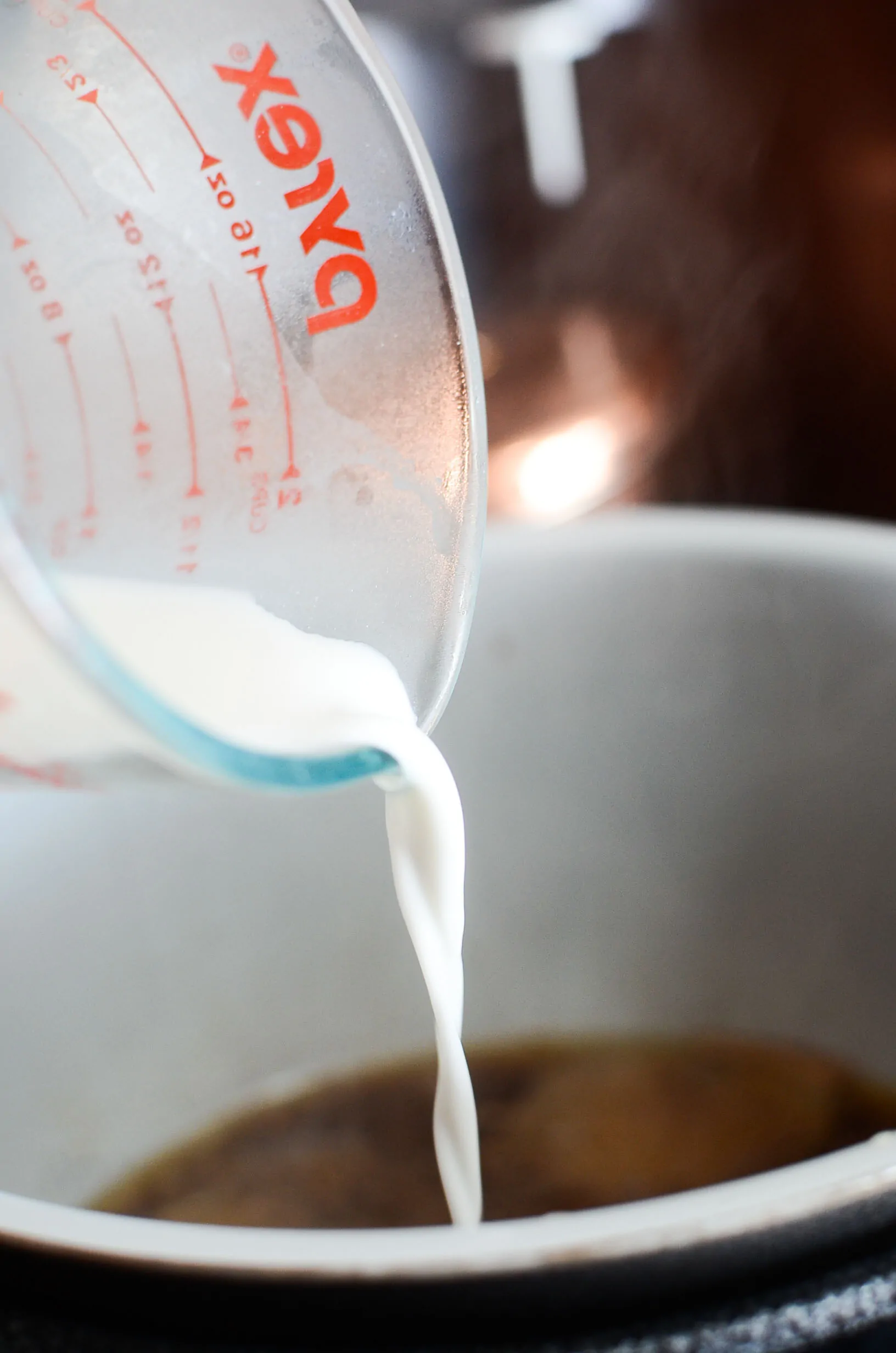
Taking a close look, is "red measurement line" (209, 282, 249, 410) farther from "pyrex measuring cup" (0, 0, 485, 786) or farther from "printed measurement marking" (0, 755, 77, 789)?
"printed measurement marking" (0, 755, 77, 789)

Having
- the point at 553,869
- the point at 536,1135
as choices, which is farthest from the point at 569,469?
the point at 536,1135

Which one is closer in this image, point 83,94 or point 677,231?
point 83,94

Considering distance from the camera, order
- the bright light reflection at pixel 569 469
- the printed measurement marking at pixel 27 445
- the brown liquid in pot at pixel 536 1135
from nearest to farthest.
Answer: the printed measurement marking at pixel 27 445
the brown liquid in pot at pixel 536 1135
the bright light reflection at pixel 569 469

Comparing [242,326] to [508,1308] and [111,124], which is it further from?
[508,1308]

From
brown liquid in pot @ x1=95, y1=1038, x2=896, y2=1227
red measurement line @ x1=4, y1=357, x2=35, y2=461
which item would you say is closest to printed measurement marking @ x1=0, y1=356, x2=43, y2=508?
red measurement line @ x1=4, y1=357, x2=35, y2=461

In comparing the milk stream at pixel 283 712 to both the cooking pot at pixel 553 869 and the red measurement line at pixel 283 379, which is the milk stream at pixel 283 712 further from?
the cooking pot at pixel 553 869

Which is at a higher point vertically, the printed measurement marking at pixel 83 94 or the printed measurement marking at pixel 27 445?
the printed measurement marking at pixel 83 94

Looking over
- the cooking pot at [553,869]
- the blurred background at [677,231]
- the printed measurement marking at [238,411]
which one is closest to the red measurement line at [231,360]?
the printed measurement marking at [238,411]
